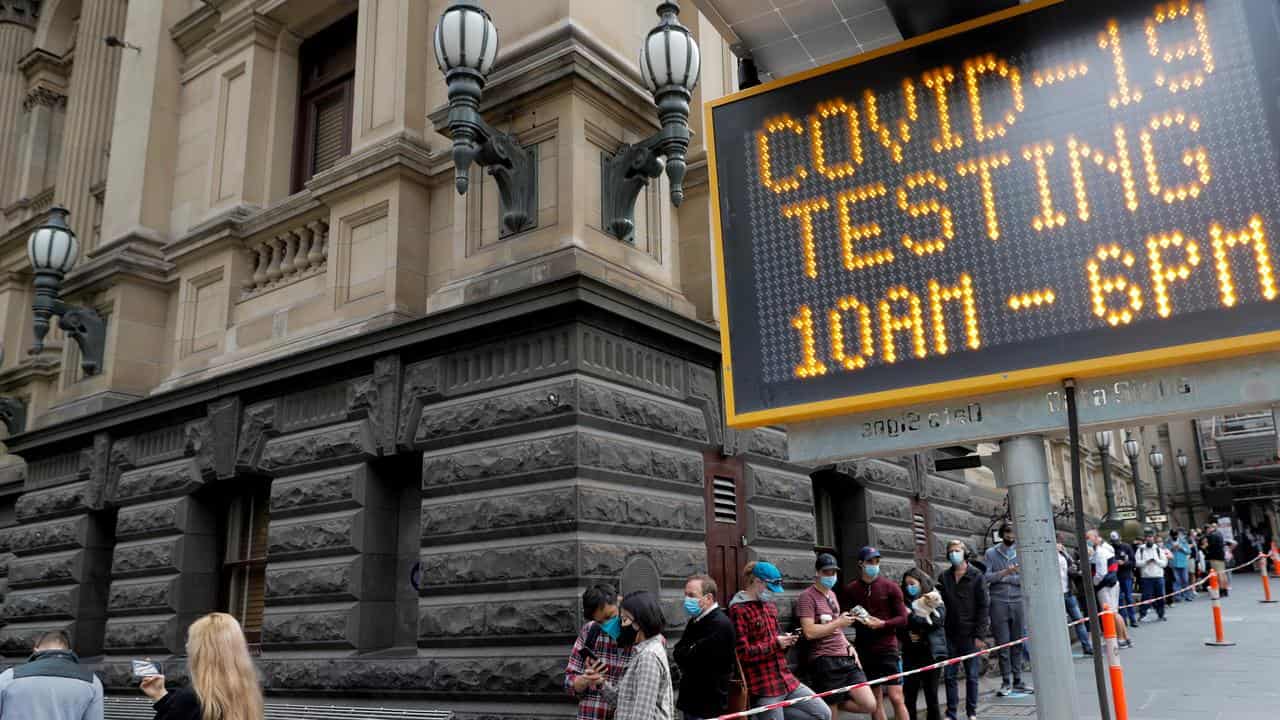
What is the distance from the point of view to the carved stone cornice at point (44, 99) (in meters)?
22.1

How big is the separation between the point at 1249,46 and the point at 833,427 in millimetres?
2362

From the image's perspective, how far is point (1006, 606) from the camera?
1332 centimetres

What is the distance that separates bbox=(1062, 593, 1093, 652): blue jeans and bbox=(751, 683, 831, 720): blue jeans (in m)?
7.29

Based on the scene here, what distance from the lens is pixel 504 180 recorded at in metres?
10.5

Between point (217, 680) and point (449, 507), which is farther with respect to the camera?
point (449, 507)

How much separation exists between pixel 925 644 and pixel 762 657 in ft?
11.1

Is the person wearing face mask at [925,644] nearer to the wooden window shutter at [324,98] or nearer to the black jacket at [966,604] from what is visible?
the black jacket at [966,604]

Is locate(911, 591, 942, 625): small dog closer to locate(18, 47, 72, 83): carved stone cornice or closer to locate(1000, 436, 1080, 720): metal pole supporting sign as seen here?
locate(1000, 436, 1080, 720): metal pole supporting sign

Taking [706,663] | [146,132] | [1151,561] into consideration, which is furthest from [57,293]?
[1151,561]

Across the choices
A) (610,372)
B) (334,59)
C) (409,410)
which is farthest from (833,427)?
(334,59)

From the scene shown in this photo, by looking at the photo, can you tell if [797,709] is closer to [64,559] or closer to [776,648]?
[776,648]

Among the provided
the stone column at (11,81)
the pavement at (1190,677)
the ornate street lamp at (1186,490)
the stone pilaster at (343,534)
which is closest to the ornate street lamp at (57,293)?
the stone pilaster at (343,534)

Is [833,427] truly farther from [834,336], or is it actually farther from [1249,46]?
[1249,46]

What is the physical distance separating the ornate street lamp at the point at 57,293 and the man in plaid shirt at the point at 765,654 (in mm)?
11154
